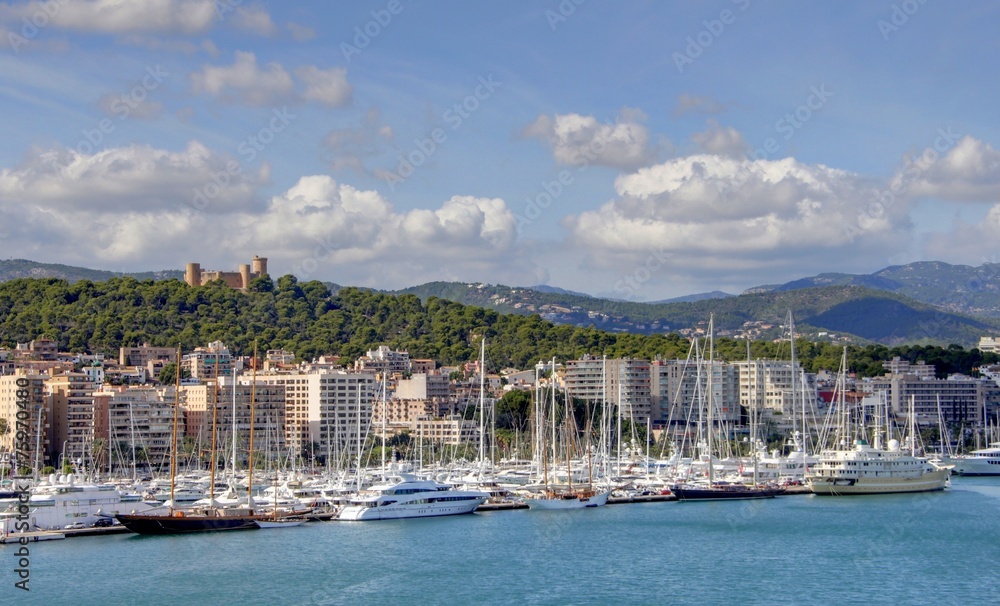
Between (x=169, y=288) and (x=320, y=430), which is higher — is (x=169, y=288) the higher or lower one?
the higher one

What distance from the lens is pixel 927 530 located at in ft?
129

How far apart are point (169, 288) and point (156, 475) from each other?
46.4 metres

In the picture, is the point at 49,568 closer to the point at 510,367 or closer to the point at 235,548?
the point at 235,548

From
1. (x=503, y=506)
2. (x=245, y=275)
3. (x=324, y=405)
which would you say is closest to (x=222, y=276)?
(x=245, y=275)

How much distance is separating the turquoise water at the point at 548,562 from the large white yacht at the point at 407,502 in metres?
0.55

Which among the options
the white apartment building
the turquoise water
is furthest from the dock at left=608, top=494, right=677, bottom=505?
the white apartment building

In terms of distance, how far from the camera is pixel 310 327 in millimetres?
102875

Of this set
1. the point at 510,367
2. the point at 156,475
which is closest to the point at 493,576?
the point at 156,475

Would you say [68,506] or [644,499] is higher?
[68,506]

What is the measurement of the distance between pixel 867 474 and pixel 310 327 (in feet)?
195

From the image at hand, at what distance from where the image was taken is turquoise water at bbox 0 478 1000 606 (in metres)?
28.8

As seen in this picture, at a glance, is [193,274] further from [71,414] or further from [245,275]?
[71,414]

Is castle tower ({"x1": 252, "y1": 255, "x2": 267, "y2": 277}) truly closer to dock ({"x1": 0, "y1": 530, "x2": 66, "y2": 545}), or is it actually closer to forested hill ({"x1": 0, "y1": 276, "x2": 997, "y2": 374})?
forested hill ({"x1": 0, "y1": 276, "x2": 997, "y2": 374})

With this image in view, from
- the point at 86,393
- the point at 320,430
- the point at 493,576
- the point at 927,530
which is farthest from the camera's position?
the point at 320,430
